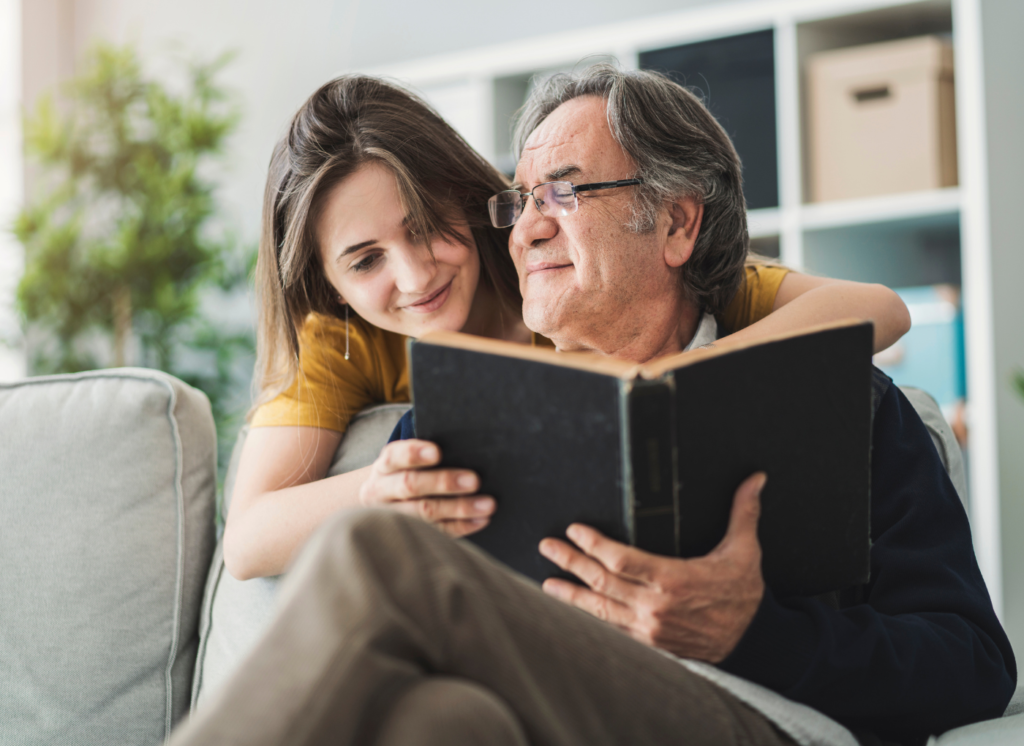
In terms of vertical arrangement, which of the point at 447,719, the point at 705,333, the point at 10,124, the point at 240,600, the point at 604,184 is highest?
the point at 10,124

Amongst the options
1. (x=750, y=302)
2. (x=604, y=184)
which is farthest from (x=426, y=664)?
(x=750, y=302)

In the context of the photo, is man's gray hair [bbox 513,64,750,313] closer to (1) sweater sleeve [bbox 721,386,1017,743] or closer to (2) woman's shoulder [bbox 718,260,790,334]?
(2) woman's shoulder [bbox 718,260,790,334]

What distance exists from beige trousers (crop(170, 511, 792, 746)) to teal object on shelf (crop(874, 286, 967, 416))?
5.11 ft

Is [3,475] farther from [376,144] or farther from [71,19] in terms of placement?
[71,19]

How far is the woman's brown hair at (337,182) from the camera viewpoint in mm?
1319

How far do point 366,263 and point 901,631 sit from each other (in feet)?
2.93

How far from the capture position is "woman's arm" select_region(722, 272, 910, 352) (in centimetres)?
112

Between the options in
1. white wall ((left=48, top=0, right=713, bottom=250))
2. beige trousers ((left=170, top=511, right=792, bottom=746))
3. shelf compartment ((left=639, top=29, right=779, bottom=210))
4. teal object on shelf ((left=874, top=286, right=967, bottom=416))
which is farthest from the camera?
white wall ((left=48, top=0, right=713, bottom=250))

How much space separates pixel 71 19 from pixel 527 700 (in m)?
4.24

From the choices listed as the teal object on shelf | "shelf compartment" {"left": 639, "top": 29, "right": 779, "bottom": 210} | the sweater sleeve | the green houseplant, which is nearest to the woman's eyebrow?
the sweater sleeve

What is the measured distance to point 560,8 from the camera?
2.96m

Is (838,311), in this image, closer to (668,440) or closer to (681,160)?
(681,160)

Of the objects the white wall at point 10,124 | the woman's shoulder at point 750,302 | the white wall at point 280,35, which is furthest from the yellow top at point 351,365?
the white wall at point 10,124

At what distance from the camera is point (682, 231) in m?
1.29
